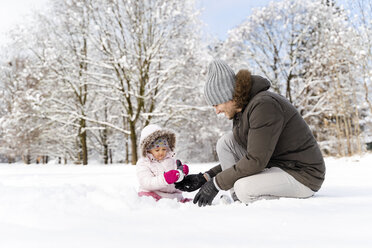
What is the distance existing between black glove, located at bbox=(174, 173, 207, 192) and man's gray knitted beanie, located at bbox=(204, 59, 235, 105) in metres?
0.71

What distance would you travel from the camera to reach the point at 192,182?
2521 millimetres

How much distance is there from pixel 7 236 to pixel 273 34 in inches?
625

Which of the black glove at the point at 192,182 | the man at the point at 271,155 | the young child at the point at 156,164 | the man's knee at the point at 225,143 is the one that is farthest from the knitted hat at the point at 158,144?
the man at the point at 271,155

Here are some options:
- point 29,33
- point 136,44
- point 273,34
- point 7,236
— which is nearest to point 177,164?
point 7,236

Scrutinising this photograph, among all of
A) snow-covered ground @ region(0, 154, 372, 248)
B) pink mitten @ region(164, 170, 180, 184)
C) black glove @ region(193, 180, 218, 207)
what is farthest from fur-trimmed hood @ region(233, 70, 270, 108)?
pink mitten @ region(164, 170, 180, 184)

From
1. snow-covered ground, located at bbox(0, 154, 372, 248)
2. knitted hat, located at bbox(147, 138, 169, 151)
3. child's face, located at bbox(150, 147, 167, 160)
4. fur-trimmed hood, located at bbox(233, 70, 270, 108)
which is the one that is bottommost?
snow-covered ground, located at bbox(0, 154, 372, 248)

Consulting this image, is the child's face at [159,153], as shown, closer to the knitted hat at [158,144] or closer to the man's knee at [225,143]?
the knitted hat at [158,144]

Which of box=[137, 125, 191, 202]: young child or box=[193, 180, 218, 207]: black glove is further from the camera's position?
box=[137, 125, 191, 202]: young child

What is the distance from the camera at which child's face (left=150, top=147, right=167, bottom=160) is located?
10.1ft

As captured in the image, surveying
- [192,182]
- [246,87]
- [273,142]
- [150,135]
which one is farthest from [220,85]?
[150,135]

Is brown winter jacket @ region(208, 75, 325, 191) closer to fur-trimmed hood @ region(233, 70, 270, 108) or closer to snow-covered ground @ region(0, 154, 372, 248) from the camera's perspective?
fur-trimmed hood @ region(233, 70, 270, 108)

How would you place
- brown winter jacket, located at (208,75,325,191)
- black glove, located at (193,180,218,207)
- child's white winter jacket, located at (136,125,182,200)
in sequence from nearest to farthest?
brown winter jacket, located at (208,75,325,191), black glove, located at (193,180,218,207), child's white winter jacket, located at (136,125,182,200)

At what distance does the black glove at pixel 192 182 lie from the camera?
249cm

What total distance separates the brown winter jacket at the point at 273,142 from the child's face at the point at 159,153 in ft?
3.79
